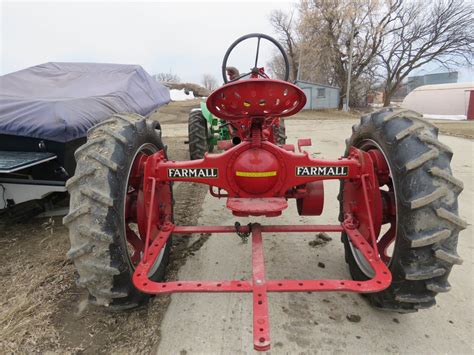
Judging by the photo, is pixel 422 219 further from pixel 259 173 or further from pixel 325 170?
pixel 259 173

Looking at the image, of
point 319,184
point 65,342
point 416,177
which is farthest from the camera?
point 319,184

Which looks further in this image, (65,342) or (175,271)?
(175,271)

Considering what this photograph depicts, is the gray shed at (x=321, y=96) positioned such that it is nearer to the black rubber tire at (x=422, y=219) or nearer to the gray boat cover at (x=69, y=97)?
the gray boat cover at (x=69, y=97)

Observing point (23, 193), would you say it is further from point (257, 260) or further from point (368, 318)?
point (368, 318)

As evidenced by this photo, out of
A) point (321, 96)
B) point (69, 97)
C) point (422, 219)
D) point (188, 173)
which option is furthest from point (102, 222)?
point (321, 96)

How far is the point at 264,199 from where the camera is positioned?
2.22 m

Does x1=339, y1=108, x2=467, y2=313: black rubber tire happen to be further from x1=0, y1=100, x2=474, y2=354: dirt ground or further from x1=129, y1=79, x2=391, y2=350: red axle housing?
x1=0, y1=100, x2=474, y2=354: dirt ground

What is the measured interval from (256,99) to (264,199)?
0.69m

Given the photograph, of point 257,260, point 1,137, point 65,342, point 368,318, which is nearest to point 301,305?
point 368,318

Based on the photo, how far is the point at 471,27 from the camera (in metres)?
21.9

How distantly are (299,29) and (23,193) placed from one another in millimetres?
27426

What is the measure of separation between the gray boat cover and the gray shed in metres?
20.6

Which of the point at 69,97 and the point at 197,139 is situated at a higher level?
the point at 69,97

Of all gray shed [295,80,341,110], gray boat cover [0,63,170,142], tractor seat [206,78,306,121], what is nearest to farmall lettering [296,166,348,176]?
tractor seat [206,78,306,121]
